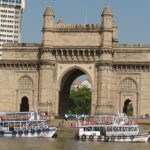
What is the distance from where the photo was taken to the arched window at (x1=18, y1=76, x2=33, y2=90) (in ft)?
268

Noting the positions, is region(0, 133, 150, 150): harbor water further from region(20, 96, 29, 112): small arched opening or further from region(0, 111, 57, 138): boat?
region(20, 96, 29, 112): small arched opening

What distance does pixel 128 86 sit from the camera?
78.9 metres

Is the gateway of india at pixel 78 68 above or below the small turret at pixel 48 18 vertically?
below

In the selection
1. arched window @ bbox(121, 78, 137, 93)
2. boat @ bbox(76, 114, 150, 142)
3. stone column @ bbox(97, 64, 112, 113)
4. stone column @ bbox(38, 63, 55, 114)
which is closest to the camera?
boat @ bbox(76, 114, 150, 142)

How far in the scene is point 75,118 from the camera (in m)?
78.8

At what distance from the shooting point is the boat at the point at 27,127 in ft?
223

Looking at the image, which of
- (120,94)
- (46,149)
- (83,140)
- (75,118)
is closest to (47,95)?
(75,118)

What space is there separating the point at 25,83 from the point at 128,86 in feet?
46.1

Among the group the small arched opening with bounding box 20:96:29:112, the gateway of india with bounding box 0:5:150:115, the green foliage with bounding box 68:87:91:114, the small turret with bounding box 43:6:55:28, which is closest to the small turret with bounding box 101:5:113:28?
the gateway of india with bounding box 0:5:150:115

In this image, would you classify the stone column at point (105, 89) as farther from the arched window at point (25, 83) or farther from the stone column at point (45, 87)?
the arched window at point (25, 83)

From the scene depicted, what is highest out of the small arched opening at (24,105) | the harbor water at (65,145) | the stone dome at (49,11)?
the stone dome at (49,11)

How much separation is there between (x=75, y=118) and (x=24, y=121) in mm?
11934

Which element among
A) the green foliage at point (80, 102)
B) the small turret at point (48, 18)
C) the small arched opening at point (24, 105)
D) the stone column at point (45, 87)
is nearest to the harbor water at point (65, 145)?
the stone column at point (45, 87)

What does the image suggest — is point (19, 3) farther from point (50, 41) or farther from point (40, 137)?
point (40, 137)
